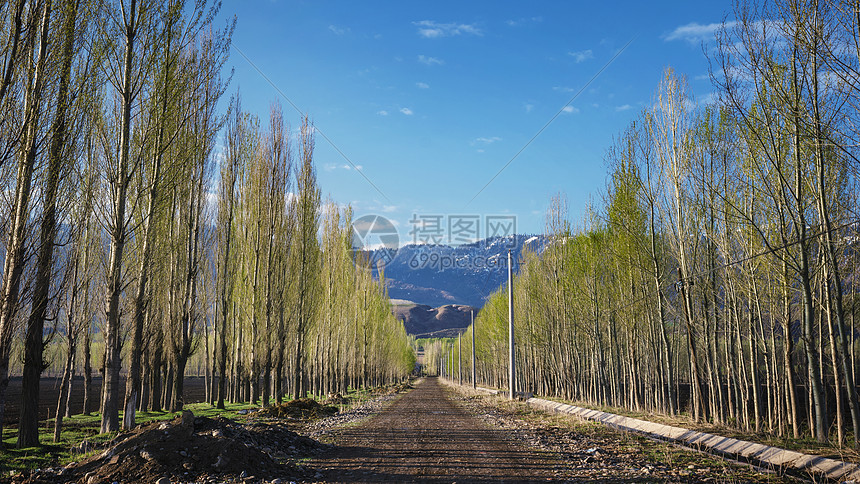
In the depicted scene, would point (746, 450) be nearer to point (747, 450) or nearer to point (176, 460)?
point (747, 450)

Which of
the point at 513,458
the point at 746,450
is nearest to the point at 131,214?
the point at 513,458

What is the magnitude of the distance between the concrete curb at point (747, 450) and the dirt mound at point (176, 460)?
7.19 m

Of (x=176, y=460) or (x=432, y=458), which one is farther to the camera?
(x=432, y=458)

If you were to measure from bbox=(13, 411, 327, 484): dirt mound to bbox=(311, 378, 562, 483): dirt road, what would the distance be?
3.06 ft

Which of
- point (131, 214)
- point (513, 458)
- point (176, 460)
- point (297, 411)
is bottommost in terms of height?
point (297, 411)

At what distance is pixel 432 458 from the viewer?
884 centimetres

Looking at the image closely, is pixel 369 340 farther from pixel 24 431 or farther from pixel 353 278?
pixel 24 431

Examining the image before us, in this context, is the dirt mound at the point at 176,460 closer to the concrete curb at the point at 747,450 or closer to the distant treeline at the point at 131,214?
the distant treeline at the point at 131,214

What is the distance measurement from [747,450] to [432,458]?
214 inches

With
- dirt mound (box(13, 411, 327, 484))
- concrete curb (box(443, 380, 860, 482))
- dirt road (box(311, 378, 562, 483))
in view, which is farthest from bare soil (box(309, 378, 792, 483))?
dirt mound (box(13, 411, 327, 484))

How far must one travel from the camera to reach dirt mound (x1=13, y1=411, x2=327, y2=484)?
708 centimetres

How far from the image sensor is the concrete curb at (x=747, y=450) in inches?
275

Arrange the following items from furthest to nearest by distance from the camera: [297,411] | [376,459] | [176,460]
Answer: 1. [297,411]
2. [376,459]
3. [176,460]

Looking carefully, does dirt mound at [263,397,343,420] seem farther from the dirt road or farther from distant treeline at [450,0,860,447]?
distant treeline at [450,0,860,447]
